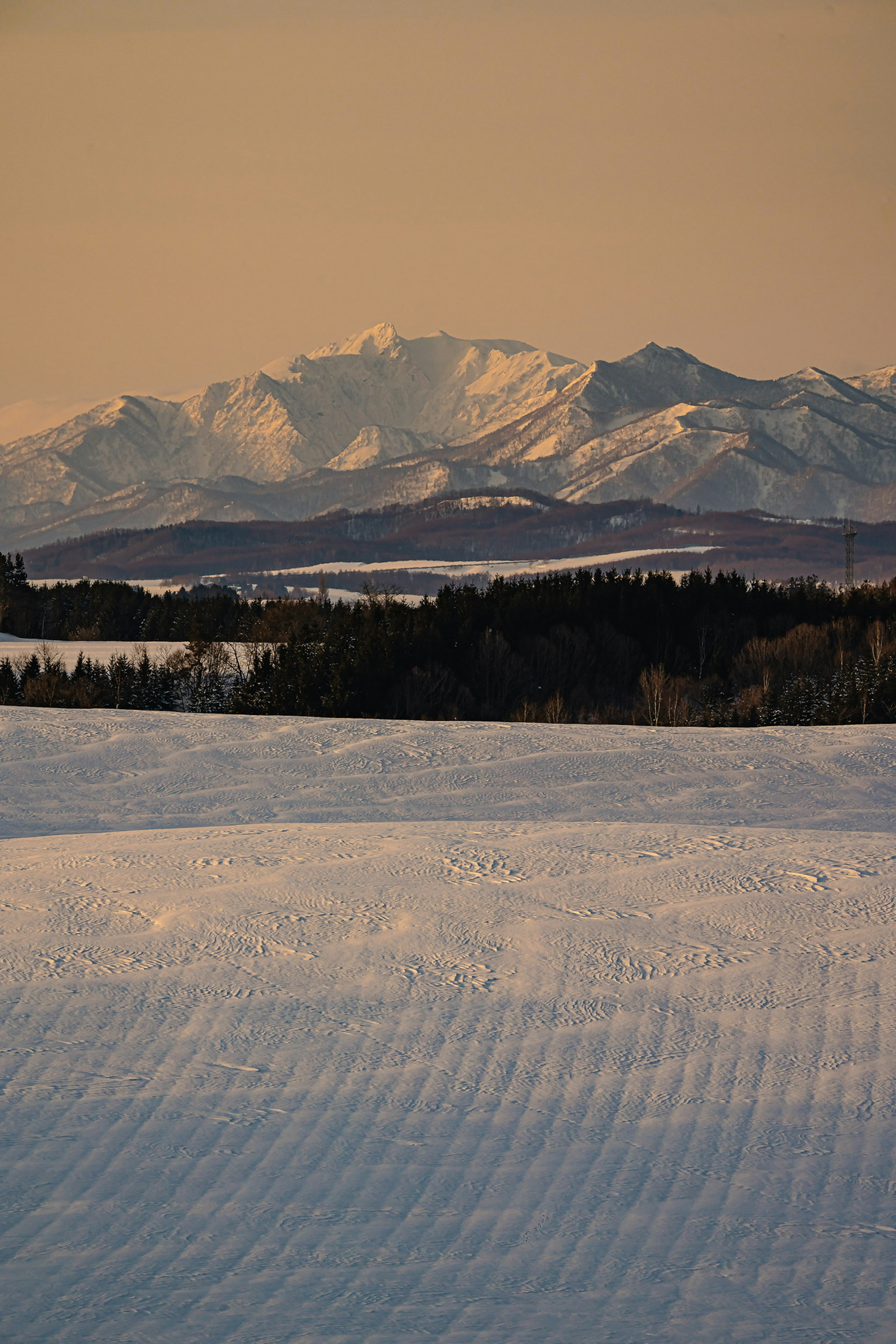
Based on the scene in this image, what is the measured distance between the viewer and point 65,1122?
7883 millimetres

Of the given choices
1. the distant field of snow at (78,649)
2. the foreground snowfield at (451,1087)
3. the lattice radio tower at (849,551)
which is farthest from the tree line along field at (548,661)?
the foreground snowfield at (451,1087)

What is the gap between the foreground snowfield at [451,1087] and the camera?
6.41m

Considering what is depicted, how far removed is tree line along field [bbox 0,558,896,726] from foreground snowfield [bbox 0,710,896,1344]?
1511 inches

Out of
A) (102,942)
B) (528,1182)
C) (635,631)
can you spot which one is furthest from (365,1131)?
(635,631)

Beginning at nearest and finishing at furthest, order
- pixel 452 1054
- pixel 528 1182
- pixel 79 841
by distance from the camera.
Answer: pixel 528 1182
pixel 452 1054
pixel 79 841

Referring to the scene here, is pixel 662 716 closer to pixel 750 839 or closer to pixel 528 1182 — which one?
pixel 750 839

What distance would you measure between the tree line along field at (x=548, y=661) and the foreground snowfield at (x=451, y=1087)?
38.4 m

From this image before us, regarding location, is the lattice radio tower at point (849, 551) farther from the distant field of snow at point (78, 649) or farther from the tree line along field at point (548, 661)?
the distant field of snow at point (78, 649)

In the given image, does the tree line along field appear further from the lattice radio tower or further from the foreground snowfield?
the foreground snowfield

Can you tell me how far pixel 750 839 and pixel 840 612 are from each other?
224ft

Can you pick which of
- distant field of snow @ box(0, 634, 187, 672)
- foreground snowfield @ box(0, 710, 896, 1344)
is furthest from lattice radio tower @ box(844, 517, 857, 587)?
foreground snowfield @ box(0, 710, 896, 1344)

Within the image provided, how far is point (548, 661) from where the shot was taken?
71.4 meters

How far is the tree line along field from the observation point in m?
56.9

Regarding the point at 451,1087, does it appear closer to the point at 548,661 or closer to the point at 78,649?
the point at 548,661
